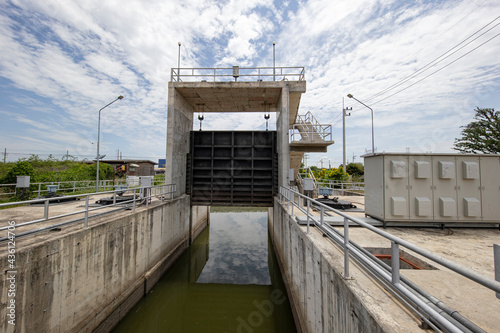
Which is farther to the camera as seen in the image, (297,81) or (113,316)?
(297,81)

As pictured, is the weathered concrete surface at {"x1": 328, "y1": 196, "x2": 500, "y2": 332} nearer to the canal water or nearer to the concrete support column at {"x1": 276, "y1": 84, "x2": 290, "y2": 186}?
the canal water

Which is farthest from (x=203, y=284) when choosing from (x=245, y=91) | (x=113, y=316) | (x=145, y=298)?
(x=245, y=91)

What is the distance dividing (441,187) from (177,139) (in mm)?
11217

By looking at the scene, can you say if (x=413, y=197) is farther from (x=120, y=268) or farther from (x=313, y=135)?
(x=120, y=268)

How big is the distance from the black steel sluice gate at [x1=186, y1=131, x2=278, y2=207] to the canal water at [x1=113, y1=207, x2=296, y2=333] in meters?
3.25

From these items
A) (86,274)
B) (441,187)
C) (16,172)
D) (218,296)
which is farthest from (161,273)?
(16,172)

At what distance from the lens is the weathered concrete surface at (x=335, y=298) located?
215cm

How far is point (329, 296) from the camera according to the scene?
3404mm

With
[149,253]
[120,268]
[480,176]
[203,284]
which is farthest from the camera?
[203,284]

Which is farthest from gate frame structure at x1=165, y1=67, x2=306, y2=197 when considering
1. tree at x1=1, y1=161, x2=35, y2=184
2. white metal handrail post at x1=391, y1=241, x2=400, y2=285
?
tree at x1=1, y1=161, x2=35, y2=184

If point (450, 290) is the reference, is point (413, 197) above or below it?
above

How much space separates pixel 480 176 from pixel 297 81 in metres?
8.41

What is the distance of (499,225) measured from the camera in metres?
5.80

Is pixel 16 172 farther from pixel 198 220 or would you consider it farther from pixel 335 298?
pixel 335 298
